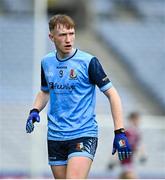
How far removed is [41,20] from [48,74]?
26.7 feet

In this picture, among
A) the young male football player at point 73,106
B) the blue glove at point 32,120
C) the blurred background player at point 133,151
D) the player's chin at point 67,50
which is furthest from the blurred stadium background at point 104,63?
the player's chin at point 67,50

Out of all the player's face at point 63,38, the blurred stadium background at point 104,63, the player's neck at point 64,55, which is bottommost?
the player's neck at point 64,55

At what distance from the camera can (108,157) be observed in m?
15.2

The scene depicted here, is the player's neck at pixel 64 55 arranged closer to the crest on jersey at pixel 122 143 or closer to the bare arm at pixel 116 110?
the bare arm at pixel 116 110

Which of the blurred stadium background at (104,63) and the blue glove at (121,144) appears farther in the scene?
the blurred stadium background at (104,63)

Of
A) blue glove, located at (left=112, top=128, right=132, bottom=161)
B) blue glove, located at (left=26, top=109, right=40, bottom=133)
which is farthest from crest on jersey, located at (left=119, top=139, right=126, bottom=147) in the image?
blue glove, located at (left=26, top=109, right=40, bottom=133)

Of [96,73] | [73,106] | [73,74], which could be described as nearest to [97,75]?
[96,73]

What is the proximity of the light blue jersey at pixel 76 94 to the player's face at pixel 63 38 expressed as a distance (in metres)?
0.10

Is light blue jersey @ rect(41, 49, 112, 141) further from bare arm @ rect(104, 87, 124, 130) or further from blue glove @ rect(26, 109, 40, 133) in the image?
blue glove @ rect(26, 109, 40, 133)

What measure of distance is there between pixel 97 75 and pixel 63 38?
37 cm

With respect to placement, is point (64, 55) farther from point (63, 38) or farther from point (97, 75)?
point (97, 75)

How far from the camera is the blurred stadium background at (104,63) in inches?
578

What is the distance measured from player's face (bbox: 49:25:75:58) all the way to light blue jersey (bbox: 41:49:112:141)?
4.0 inches

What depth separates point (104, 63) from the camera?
16.5 metres
